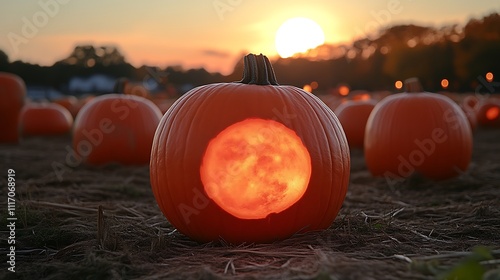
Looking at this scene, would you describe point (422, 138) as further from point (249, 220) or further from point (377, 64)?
point (377, 64)

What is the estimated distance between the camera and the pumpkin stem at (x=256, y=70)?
125 inches

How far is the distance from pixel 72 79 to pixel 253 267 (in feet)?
112

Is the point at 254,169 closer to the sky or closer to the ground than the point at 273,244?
closer to the sky

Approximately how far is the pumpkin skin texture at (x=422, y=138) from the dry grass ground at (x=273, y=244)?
0.30m

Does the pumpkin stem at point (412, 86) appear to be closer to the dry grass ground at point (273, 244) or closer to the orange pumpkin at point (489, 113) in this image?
the dry grass ground at point (273, 244)

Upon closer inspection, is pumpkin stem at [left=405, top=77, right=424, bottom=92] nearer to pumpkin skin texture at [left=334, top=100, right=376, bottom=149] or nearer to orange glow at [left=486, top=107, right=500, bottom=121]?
pumpkin skin texture at [left=334, top=100, right=376, bottom=149]

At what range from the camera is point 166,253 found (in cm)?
282

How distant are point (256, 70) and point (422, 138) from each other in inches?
115

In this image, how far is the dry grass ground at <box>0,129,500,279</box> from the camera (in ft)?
7.35

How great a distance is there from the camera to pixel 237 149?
114 inches

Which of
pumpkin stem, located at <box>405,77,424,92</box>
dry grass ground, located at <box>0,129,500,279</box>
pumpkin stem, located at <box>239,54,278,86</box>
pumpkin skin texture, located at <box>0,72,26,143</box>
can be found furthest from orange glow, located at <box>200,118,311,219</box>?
pumpkin skin texture, located at <box>0,72,26,143</box>

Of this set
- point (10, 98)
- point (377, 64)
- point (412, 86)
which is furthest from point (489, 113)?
point (377, 64)

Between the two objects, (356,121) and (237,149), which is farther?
(356,121)

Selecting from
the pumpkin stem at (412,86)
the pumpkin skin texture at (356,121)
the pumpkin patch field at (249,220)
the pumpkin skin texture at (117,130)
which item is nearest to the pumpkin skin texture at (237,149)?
the pumpkin patch field at (249,220)
